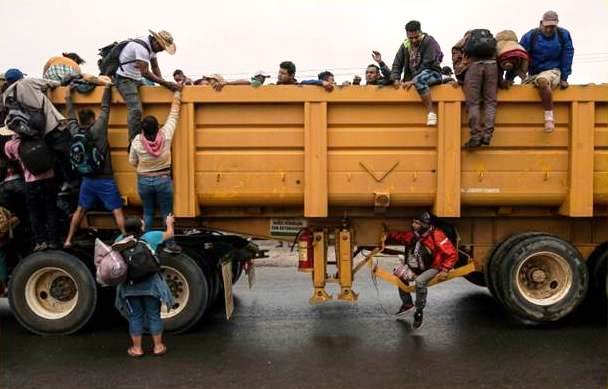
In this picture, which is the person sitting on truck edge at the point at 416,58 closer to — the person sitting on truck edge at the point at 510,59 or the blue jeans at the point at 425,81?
the blue jeans at the point at 425,81

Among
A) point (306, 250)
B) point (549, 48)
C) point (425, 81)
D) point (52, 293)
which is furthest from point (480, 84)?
point (52, 293)

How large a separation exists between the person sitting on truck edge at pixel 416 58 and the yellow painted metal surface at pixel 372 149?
31 centimetres

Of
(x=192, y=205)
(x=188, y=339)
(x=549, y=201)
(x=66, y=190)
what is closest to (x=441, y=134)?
(x=549, y=201)

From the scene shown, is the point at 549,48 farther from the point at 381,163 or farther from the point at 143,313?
the point at 143,313

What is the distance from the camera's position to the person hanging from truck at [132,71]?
606 cm

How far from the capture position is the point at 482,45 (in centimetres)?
610

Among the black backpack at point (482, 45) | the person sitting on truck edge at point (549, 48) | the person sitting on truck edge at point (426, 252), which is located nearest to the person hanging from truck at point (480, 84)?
the black backpack at point (482, 45)

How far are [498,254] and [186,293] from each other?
10.2ft

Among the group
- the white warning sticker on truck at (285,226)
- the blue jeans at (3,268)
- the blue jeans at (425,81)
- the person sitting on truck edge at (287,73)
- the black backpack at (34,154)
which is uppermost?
the person sitting on truck edge at (287,73)

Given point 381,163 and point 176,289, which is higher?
point 381,163

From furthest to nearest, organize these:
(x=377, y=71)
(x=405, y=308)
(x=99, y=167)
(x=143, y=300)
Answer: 1. (x=377, y=71)
2. (x=405, y=308)
3. (x=99, y=167)
4. (x=143, y=300)

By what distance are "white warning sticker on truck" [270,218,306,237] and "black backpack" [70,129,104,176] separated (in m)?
1.82

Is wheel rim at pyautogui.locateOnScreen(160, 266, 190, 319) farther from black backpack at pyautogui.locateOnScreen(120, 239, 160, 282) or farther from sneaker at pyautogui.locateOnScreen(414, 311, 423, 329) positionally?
sneaker at pyautogui.locateOnScreen(414, 311, 423, 329)

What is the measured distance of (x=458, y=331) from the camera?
6371 mm
